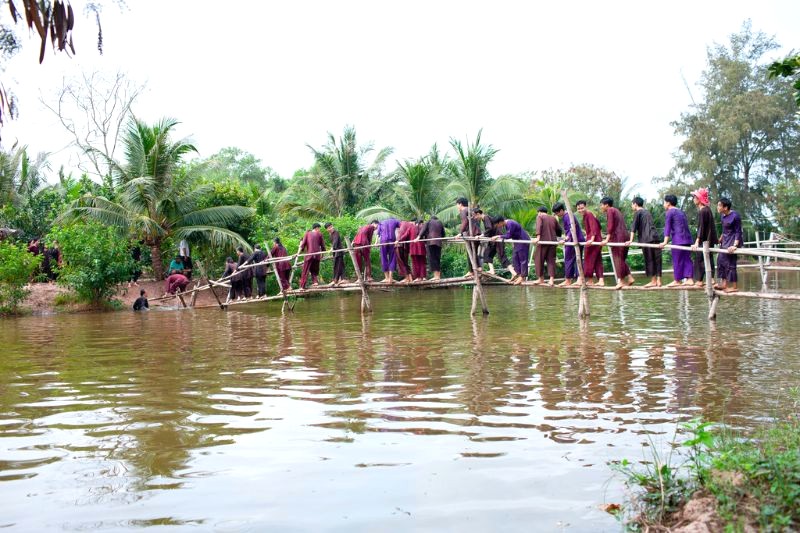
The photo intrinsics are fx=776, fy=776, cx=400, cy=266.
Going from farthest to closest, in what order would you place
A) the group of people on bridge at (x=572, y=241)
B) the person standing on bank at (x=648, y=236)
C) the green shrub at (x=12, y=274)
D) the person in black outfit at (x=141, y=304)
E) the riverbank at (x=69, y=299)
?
the person in black outfit at (x=141, y=304)
the riverbank at (x=69, y=299)
the green shrub at (x=12, y=274)
the person standing on bank at (x=648, y=236)
the group of people on bridge at (x=572, y=241)

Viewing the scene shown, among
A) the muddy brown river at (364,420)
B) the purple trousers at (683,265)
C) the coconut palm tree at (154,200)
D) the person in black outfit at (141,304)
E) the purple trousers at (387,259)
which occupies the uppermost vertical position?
the coconut palm tree at (154,200)

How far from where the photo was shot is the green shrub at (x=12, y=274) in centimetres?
1950

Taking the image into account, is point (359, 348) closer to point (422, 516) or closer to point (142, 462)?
point (142, 462)

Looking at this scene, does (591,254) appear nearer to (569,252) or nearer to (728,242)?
(569,252)

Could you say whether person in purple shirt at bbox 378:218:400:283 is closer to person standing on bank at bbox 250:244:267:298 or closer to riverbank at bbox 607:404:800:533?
person standing on bank at bbox 250:244:267:298

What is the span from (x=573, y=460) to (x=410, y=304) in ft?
51.5

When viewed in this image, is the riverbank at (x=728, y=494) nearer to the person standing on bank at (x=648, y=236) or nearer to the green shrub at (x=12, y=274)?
the person standing on bank at (x=648, y=236)

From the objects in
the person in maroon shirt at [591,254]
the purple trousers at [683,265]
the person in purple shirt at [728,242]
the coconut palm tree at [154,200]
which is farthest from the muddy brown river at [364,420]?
the coconut palm tree at [154,200]

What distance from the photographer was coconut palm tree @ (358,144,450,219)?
27.6 meters

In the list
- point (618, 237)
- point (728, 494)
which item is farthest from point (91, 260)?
point (728, 494)

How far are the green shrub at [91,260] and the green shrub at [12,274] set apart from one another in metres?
0.99

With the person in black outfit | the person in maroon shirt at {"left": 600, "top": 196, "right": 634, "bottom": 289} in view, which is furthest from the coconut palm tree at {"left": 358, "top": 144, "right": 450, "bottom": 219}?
the person in maroon shirt at {"left": 600, "top": 196, "right": 634, "bottom": 289}

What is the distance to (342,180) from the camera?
30.4m

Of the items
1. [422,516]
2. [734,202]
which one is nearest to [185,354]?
[422,516]
